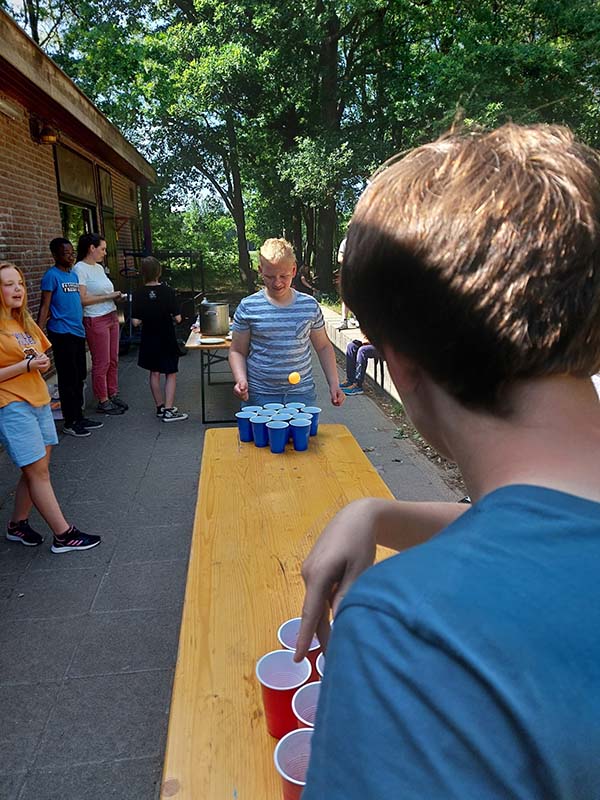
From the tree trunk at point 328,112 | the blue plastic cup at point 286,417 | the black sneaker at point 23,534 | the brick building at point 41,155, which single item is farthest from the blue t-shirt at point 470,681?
the tree trunk at point 328,112

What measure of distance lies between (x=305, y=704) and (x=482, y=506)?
0.76 m

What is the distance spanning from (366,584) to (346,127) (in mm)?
18280

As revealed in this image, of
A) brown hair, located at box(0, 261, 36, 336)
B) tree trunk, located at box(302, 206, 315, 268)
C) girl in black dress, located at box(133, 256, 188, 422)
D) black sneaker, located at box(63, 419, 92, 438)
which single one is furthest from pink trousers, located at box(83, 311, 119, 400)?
tree trunk, located at box(302, 206, 315, 268)

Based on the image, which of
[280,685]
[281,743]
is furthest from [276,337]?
[281,743]

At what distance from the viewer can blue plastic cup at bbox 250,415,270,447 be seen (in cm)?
263

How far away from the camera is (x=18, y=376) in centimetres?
299

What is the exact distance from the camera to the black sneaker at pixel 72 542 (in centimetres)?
326

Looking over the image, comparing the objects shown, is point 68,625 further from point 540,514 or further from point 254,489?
point 540,514

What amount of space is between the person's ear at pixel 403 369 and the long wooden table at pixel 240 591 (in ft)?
2.65

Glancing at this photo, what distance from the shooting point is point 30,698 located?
7.29ft

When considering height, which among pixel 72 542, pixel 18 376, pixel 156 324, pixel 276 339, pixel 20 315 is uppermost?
pixel 20 315

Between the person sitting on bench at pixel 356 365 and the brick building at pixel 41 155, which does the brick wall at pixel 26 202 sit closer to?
the brick building at pixel 41 155

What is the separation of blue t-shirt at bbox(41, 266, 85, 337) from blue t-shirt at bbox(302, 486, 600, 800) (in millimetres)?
5381

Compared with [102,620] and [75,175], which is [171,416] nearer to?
→ [102,620]
